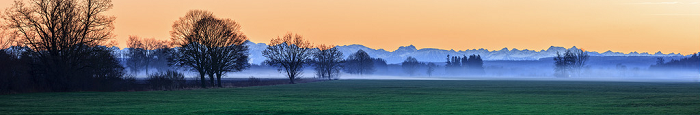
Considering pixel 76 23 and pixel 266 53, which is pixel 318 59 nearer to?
pixel 266 53

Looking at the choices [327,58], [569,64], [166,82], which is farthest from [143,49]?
[569,64]

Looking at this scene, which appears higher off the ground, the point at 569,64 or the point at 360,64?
the point at 360,64

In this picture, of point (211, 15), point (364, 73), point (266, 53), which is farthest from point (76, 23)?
point (364, 73)

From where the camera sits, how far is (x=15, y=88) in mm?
47000

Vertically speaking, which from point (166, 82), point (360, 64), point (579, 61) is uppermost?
point (360, 64)

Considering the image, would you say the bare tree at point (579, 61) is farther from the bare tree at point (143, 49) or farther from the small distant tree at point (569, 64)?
the bare tree at point (143, 49)

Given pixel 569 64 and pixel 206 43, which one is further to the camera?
pixel 569 64

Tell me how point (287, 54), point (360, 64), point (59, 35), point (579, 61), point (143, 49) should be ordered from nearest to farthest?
point (59, 35) < point (287, 54) < point (143, 49) < point (579, 61) < point (360, 64)

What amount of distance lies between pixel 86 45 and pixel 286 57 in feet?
145

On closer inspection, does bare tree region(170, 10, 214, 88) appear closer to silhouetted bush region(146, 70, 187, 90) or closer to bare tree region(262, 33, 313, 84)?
silhouetted bush region(146, 70, 187, 90)

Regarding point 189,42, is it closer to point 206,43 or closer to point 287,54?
point 206,43

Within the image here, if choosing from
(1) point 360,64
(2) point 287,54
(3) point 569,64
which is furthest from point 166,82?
(3) point 569,64

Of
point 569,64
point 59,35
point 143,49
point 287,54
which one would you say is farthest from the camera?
point 569,64

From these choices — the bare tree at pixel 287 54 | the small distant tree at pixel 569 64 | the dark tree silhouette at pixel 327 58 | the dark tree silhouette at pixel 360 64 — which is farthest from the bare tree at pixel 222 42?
the small distant tree at pixel 569 64
